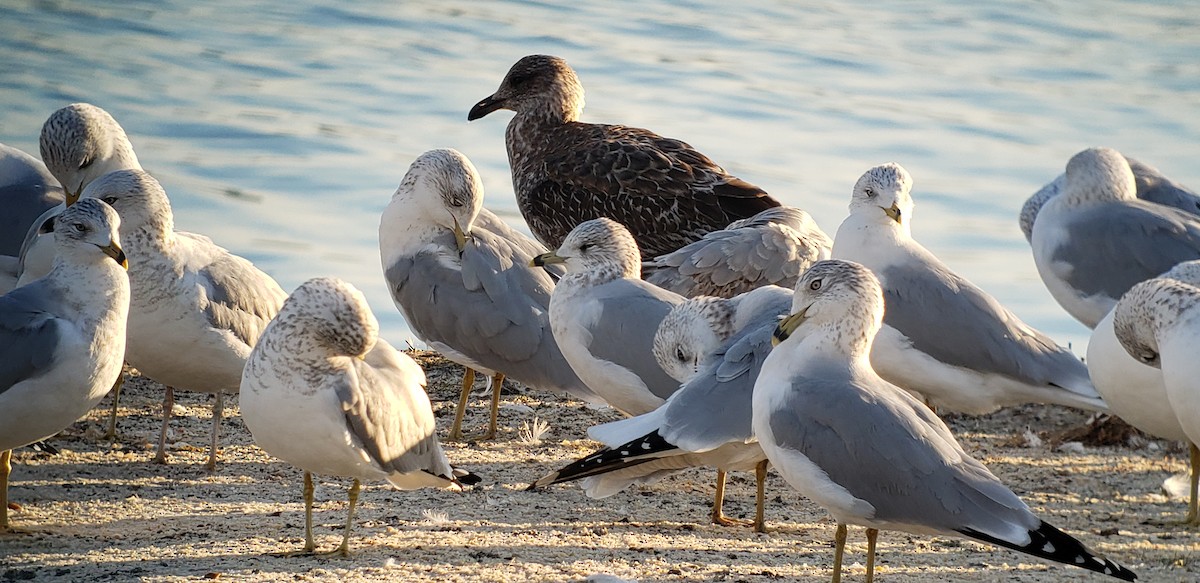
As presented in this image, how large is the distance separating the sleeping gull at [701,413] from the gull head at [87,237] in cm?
182

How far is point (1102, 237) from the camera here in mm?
8297

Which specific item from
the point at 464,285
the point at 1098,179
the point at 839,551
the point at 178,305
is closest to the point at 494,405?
the point at 464,285

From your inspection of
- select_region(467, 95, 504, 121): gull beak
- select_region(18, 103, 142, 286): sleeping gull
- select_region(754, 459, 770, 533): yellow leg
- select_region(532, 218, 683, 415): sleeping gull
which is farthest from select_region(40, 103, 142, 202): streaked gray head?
select_region(754, 459, 770, 533): yellow leg

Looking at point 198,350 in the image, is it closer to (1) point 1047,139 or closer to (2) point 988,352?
(2) point 988,352

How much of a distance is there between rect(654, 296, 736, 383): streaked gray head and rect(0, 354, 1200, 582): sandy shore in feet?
2.00

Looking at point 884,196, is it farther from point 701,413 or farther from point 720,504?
point 701,413

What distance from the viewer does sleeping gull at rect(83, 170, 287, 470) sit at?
6.38 metres

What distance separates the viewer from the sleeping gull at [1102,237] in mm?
8086

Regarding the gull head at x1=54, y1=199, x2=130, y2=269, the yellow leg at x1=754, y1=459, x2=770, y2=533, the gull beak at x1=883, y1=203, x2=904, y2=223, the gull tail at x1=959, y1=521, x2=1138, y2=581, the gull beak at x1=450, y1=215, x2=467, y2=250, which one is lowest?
the yellow leg at x1=754, y1=459, x2=770, y2=533

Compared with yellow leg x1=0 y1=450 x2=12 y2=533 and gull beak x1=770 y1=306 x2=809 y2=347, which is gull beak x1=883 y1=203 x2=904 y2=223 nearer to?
gull beak x1=770 y1=306 x2=809 y2=347

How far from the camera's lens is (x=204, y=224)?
11.0 metres

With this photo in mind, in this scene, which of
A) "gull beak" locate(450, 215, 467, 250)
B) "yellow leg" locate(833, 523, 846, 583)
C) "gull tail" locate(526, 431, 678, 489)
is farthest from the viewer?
"gull beak" locate(450, 215, 467, 250)

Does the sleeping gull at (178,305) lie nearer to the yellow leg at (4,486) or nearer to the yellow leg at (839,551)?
the yellow leg at (4,486)

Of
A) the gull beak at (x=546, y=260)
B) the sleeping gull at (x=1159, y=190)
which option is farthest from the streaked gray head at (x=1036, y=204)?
the gull beak at (x=546, y=260)
